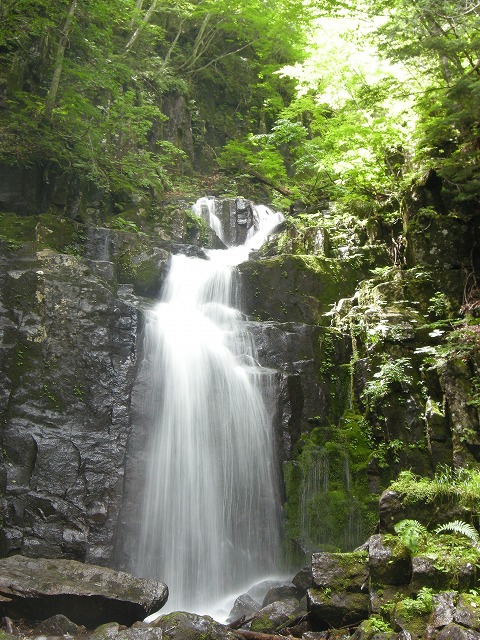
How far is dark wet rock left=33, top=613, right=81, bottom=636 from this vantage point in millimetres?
5867

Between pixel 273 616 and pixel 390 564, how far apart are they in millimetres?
1689

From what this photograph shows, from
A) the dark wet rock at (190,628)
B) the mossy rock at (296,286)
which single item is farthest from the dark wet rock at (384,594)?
the mossy rock at (296,286)

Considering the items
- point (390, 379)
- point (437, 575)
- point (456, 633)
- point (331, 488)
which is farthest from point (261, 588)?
point (456, 633)

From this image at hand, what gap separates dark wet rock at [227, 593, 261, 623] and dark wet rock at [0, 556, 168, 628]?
112 cm

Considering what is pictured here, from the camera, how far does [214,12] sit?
18500 millimetres

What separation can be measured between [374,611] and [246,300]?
737cm

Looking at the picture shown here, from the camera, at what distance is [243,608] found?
718 cm

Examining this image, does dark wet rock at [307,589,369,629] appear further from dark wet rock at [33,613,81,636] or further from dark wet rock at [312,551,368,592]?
dark wet rock at [33,613,81,636]

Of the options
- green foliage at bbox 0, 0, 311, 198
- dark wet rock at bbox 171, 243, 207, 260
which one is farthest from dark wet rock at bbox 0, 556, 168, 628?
green foliage at bbox 0, 0, 311, 198

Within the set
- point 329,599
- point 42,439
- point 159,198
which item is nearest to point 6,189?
point 159,198

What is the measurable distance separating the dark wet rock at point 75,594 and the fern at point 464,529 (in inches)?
137

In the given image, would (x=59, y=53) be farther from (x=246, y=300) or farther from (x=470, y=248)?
(x=470, y=248)

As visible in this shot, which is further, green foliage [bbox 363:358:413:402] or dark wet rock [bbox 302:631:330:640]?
green foliage [bbox 363:358:413:402]

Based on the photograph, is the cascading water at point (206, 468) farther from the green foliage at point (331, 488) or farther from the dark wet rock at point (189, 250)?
the dark wet rock at point (189, 250)
